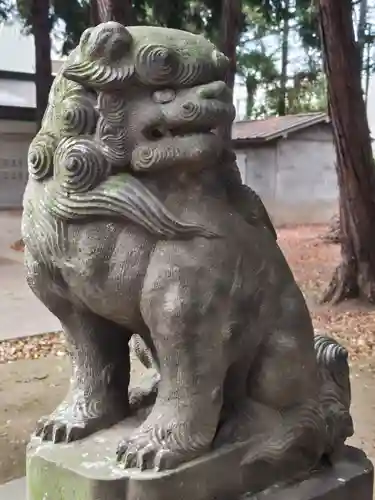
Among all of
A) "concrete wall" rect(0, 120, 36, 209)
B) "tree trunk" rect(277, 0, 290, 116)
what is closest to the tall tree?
"concrete wall" rect(0, 120, 36, 209)

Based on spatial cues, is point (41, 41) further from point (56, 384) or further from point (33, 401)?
point (33, 401)

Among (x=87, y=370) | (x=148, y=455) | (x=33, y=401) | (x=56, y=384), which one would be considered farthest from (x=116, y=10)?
(x=148, y=455)

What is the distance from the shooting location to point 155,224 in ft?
5.54

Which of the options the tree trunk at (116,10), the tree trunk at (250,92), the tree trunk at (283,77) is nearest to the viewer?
the tree trunk at (116,10)

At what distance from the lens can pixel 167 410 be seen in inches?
67.9

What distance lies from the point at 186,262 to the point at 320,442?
63 centimetres

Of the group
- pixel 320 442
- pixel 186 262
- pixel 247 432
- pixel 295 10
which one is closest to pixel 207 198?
pixel 186 262

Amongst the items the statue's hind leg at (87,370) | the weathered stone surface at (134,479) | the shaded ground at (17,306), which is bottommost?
the shaded ground at (17,306)

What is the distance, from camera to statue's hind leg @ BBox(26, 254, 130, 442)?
1.83 m

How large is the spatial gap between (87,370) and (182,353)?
0.30 m

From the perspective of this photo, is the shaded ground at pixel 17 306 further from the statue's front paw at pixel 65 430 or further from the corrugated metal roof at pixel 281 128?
the corrugated metal roof at pixel 281 128

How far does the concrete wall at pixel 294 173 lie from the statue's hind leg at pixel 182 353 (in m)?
14.1

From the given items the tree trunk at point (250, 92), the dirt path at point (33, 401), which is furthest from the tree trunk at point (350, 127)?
the tree trunk at point (250, 92)

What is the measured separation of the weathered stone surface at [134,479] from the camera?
166 centimetres
